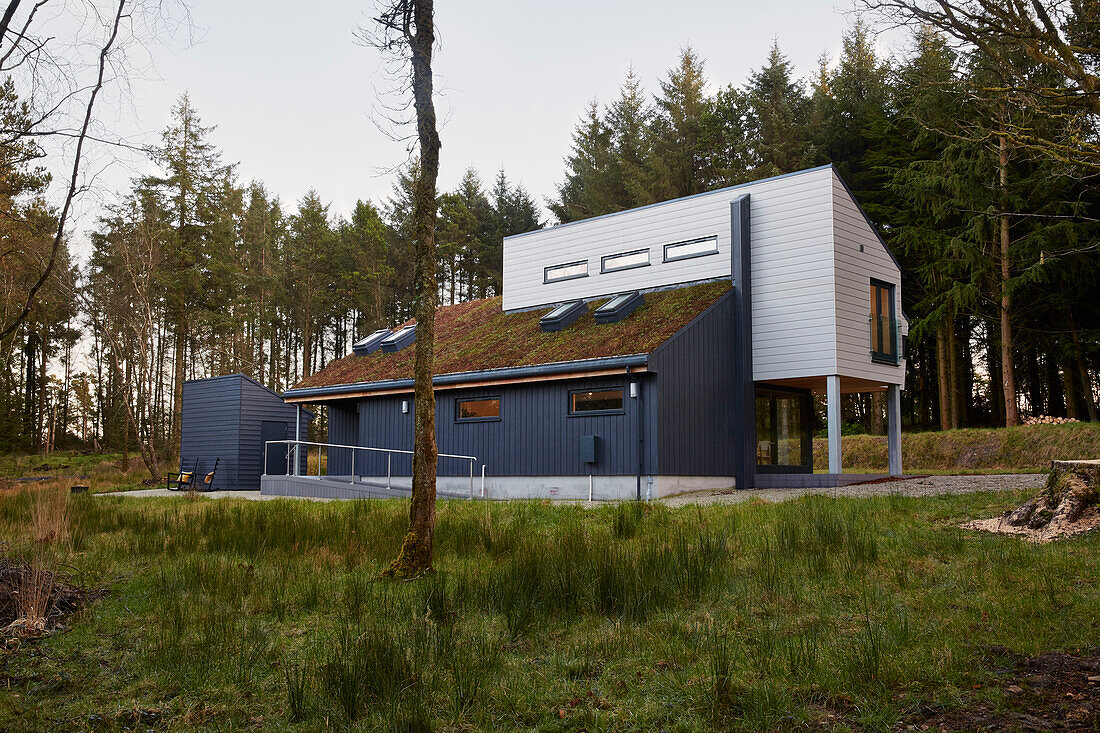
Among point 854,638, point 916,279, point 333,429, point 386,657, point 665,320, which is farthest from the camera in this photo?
point 916,279

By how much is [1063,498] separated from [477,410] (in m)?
11.5

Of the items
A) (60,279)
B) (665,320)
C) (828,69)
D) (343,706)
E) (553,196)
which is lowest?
(343,706)

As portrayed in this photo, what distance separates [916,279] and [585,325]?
1562 cm

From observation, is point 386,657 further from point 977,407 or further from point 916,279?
point 977,407

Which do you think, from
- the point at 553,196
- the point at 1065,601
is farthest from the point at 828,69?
the point at 1065,601

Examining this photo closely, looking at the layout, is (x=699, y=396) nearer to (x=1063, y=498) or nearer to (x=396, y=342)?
(x=396, y=342)

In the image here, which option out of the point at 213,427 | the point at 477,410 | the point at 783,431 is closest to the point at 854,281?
the point at 783,431

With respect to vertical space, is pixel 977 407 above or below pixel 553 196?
below

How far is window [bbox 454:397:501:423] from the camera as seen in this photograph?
16594mm

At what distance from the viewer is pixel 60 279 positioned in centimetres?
1853

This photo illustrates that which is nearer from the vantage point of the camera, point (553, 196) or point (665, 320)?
point (665, 320)

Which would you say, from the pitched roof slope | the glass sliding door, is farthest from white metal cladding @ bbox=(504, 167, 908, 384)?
the glass sliding door

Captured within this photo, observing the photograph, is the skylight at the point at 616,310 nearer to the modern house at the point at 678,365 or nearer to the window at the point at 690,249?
the modern house at the point at 678,365

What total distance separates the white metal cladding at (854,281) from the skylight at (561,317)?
5.49 metres
